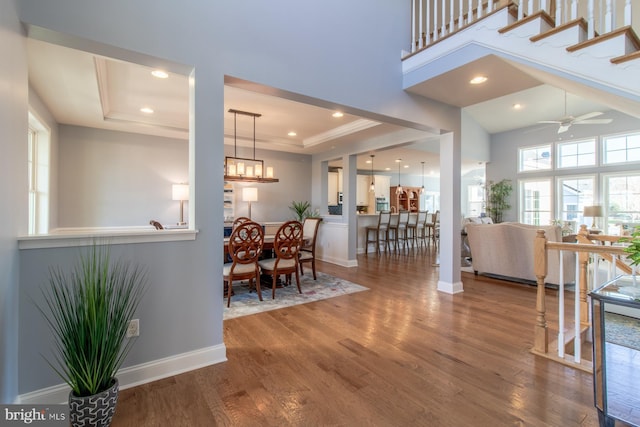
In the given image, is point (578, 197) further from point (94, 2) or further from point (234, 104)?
point (94, 2)

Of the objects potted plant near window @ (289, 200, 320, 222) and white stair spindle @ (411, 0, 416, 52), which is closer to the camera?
white stair spindle @ (411, 0, 416, 52)

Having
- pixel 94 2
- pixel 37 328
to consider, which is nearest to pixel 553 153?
pixel 94 2

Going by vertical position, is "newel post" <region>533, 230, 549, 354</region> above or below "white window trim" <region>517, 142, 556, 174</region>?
below

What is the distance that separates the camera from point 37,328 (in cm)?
168

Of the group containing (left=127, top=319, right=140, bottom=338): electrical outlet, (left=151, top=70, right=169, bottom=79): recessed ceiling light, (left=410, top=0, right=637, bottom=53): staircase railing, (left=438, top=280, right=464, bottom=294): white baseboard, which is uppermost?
(left=410, top=0, right=637, bottom=53): staircase railing

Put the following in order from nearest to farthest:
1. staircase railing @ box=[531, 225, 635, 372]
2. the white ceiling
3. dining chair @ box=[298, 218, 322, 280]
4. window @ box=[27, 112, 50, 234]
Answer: staircase railing @ box=[531, 225, 635, 372] < the white ceiling < window @ box=[27, 112, 50, 234] < dining chair @ box=[298, 218, 322, 280]

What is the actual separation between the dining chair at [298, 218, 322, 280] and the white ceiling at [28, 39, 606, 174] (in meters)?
1.65

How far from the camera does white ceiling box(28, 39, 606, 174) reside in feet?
8.99

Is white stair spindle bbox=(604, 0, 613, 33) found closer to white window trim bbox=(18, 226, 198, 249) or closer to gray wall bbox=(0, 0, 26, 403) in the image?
white window trim bbox=(18, 226, 198, 249)

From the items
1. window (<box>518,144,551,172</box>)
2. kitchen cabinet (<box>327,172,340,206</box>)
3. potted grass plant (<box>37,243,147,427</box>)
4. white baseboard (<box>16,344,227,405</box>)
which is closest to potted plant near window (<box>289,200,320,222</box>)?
kitchen cabinet (<box>327,172,340,206</box>)

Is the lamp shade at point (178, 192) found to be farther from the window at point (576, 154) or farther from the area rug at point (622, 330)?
the window at point (576, 154)

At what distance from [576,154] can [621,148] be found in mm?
850

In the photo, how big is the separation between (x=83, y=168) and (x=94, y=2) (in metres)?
3.66

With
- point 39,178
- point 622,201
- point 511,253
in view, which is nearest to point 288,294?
point 511,253
